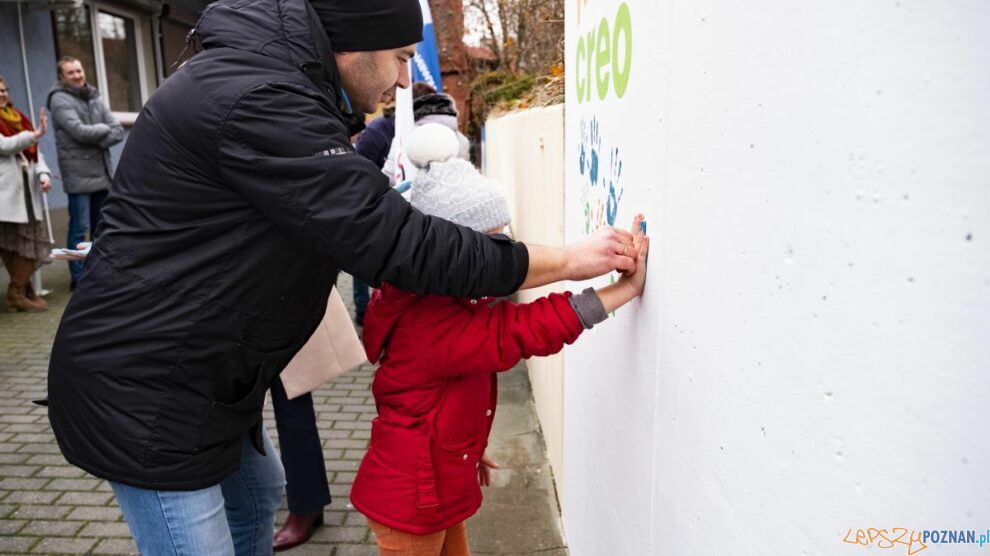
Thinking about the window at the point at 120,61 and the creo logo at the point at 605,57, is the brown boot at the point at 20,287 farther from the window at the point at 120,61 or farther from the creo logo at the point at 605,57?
the window at the point at 120,61

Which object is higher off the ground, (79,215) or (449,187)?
(449,187)

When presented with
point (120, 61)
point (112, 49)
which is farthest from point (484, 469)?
point (120, 61)

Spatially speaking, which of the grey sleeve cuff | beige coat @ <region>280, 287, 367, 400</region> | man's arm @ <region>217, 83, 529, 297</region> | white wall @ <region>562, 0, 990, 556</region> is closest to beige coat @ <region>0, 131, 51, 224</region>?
beige coat @ <region>280, 287, 367, 400</region>

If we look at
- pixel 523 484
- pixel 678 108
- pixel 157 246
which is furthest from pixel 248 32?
pixel 523 484

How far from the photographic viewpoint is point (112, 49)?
12.7m

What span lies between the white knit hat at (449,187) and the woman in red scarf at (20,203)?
5.76 meters

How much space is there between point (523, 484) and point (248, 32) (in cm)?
260

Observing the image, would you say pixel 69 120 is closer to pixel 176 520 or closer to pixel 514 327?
pixel 176 520

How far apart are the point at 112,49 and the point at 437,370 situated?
13.1 meters

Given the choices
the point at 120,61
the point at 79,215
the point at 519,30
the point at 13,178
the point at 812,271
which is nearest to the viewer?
the point at 812,271

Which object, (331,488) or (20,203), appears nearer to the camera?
(331,488)

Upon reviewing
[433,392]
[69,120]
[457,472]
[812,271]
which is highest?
[69,120]

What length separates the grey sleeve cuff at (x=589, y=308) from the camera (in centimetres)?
162

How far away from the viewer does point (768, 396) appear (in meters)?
0.97
